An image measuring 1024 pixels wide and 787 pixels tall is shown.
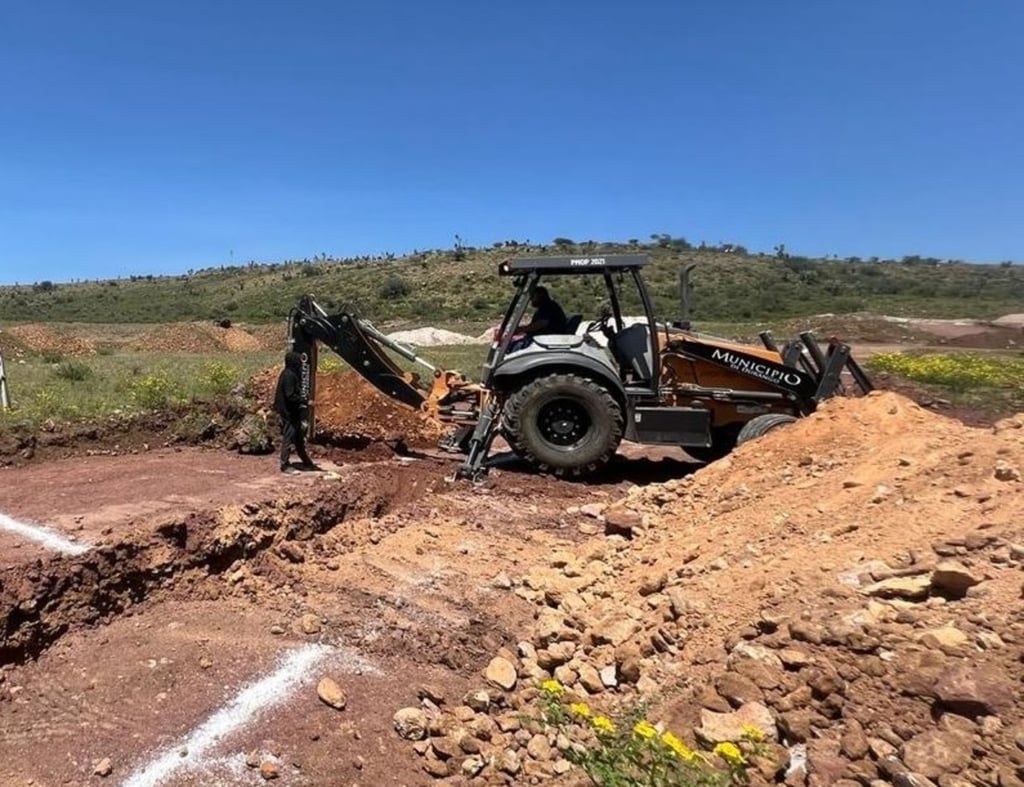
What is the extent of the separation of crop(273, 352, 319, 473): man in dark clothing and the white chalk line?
13.6ft

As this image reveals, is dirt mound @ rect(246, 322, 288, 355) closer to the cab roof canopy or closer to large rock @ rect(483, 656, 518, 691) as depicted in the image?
the cab roof canopy

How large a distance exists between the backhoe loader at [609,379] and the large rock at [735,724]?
193 inches

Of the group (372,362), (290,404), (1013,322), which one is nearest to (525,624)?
(290,404)

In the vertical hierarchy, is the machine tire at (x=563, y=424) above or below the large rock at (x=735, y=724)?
above

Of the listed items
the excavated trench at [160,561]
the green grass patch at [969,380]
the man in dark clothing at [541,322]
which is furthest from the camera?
the green grass patch at [969,380]

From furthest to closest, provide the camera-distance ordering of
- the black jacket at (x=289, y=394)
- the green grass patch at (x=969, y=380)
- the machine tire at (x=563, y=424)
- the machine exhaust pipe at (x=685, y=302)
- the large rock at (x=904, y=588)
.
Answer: the green grass patch at (x=969, y=380) → the machine exhaust pipe at (x=685, y=302) → the black jacket at (x=289, y=394) → the machine tire at (x=563, y=424) → the large rock at (x=904, y=588)

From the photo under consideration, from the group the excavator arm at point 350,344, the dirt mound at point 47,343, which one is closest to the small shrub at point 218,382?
the excavator arm at point 350,344

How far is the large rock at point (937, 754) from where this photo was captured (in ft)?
9.49

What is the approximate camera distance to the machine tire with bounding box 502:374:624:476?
8.31 metres

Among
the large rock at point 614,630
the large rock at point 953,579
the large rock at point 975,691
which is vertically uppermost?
the large rock at point 953,579

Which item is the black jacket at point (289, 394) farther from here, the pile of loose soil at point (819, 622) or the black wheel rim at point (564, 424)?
the pile of loose soil at point (819, 622)

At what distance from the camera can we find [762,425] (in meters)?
8.55

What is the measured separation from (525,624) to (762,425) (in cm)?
439

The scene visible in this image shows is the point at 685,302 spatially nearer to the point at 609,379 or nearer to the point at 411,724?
the point at 609,379
